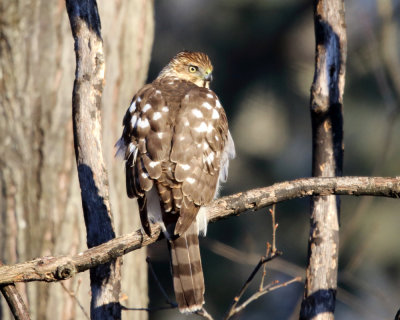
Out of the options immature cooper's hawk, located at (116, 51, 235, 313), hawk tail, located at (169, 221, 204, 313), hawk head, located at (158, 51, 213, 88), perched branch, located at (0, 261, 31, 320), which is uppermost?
hawk head, located at (158, 51, 213, 88)

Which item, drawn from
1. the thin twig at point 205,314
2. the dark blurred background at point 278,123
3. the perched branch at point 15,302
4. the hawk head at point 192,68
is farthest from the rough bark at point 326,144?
the dark blurred background at point 278,123

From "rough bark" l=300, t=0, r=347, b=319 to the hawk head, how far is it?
127 centimetres

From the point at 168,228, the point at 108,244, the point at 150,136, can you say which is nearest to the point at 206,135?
the point at 150,136

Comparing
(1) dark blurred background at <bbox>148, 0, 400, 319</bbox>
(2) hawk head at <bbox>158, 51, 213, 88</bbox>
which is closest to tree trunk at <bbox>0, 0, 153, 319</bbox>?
(2) hawk head at <bbox>158, 51, 213, 88</bbox>

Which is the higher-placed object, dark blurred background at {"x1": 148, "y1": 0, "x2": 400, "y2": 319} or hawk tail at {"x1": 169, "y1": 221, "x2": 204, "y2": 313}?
dark blurred background at {"x1": 148, "y1": 0, "x2": 400, "y2": 319}

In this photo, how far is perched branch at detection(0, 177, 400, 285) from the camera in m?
3.27

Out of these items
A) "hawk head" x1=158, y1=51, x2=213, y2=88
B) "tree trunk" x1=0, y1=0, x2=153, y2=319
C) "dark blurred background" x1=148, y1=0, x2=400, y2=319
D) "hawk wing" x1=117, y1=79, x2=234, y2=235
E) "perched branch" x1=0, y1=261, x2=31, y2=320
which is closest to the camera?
"perched branch" x1=0, y1=261, x2=31, y2=320

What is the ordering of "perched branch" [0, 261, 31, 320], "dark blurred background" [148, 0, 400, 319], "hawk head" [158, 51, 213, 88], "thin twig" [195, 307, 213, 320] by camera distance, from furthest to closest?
"dark blurred background" [148, 0, 400, 319] → "hawk head" [158, 51, 213, 88] → "thin twig" [195, 307, 213, 320] → "perched branch" [0, 261, 31, 320]

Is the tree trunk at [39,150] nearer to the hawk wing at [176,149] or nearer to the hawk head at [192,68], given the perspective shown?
the hawk head at [192,68]

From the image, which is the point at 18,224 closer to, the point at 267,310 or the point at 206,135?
the point at 206,135

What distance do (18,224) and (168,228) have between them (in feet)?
6.95

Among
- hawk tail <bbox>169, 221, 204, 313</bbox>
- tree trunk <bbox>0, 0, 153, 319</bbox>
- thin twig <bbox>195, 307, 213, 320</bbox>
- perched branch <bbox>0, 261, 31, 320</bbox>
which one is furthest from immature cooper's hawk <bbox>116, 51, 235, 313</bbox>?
tree trunk <bbox>0, 0, 153, 319</bbox>

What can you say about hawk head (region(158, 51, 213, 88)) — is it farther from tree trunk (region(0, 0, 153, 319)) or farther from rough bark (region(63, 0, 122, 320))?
rough bark (region(63, 0, 122, 320))

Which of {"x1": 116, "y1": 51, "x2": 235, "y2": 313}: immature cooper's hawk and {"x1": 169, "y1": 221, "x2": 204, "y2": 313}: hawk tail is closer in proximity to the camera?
{"x1": 116, "y1": 51, "x2": 235, "y2": 313}: immature cooper's hawk
